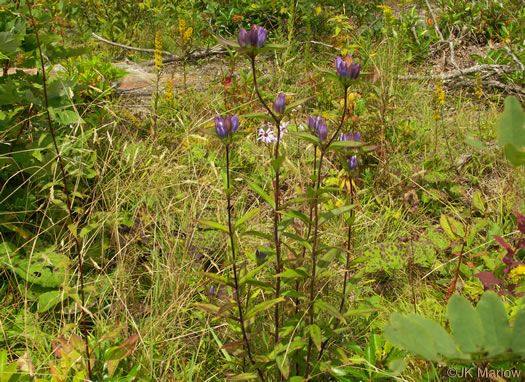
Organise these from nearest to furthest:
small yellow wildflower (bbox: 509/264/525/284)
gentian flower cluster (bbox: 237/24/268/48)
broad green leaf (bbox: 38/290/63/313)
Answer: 1. gentian flower cluster (bbox: 237/24/268/48)
2. small yellow wildflower (bbox: 509/264/525/284)
3. broad green leaf (bbox: 38/290/63/313)

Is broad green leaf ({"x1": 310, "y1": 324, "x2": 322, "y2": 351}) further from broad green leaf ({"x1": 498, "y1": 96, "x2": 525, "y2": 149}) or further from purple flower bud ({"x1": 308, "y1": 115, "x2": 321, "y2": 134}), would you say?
broad green leaf ({"x1": 498, "y1": 96, "x2": 525, "y2": 149})

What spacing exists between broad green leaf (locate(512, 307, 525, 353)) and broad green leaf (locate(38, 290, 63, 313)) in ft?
5.99

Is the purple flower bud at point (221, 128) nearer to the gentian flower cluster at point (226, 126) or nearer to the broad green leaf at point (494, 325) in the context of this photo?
the gentian flower cluster at point (226, 126)

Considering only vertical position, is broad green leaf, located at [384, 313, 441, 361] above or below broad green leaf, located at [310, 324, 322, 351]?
above

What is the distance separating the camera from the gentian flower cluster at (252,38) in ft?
4.00

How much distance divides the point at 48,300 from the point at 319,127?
143 centimetres

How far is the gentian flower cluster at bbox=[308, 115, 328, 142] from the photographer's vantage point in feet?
4.25

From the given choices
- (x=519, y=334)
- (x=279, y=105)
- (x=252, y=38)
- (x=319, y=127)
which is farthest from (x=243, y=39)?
(x=519, y=334)

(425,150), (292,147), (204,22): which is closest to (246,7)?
(204,22)

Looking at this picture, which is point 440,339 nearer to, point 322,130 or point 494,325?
point 494,325

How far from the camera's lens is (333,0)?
16.6ft

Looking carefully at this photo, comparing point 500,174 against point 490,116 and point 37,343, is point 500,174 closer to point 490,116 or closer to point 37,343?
point 490,116

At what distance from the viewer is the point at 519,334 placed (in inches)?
22.9

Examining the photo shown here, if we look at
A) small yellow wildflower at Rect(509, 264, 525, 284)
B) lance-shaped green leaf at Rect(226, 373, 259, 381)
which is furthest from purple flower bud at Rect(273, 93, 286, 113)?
small yellow wildflower at Rect(509, 264, 525, 284)
